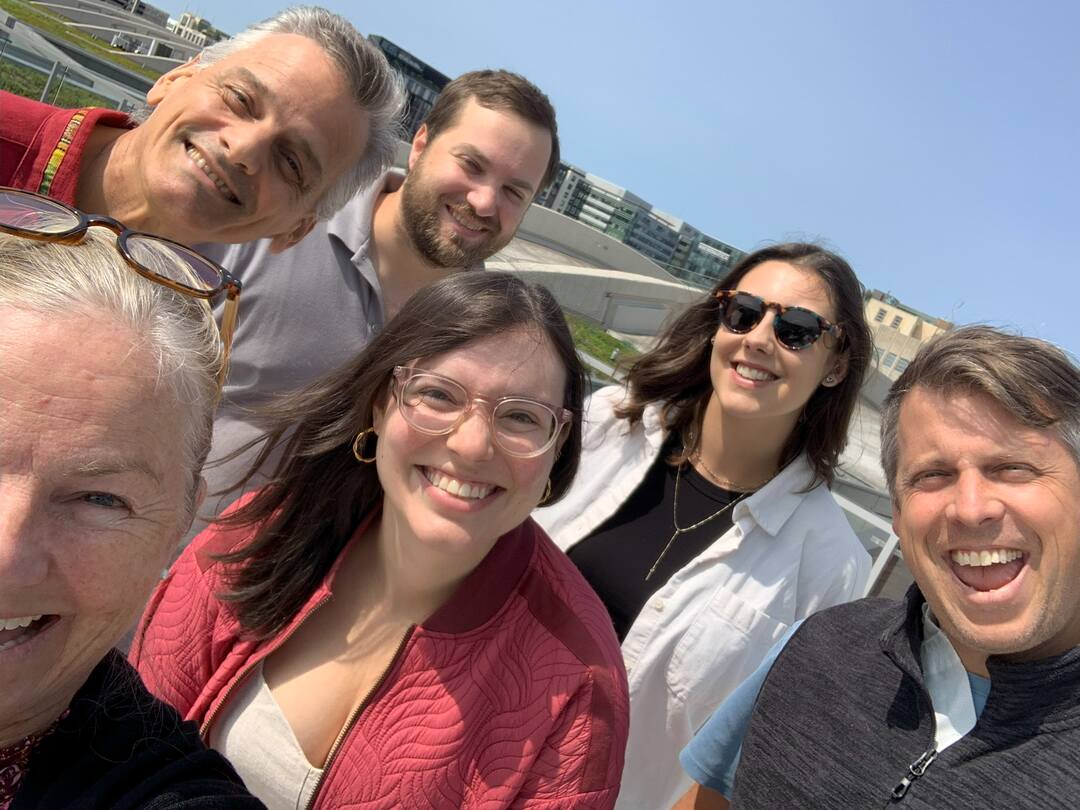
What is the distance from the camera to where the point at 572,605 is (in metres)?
2.07

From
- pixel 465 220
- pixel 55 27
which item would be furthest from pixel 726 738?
pixel 55 27

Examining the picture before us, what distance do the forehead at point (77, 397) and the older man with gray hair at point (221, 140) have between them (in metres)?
1.15

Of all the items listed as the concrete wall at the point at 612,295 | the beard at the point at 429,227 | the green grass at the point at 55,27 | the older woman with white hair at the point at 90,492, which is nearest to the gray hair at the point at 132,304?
the older woman with white hair at the point at 90,492

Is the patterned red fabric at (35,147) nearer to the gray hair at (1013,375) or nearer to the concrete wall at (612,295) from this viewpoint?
the gray hair at (1013,375)

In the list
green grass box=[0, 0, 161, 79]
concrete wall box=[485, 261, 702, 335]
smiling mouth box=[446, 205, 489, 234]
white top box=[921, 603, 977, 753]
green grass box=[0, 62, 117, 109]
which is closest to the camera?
white top box=[921, 603, 977, 753]

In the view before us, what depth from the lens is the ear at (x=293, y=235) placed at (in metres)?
2.66

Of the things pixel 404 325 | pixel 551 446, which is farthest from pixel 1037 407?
pixel 404 325

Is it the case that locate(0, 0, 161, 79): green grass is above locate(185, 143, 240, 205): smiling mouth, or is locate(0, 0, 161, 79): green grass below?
below

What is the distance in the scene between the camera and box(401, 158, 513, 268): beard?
3.53m

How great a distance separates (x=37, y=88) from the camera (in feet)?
28.0

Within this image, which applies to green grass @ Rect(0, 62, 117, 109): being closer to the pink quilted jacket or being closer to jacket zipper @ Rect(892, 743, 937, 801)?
the pink quilted jacket

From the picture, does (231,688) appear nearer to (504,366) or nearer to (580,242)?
(504,366)

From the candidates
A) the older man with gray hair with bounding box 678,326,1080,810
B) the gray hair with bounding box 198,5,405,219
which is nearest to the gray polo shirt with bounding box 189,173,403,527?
the gray hair with bounding box 198,5,405,219

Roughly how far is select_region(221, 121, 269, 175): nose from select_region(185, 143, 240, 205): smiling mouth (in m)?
0.07
